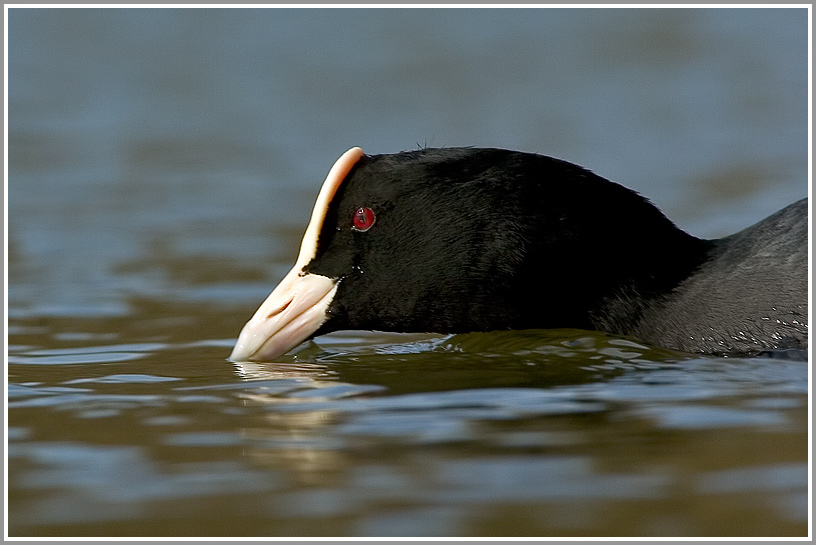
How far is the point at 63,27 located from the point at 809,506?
35.9ft

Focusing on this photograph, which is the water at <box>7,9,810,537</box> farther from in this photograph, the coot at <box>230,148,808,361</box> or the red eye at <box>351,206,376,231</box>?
the red eye at <box>351,206,376,231</box>

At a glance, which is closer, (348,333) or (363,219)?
(363,219)

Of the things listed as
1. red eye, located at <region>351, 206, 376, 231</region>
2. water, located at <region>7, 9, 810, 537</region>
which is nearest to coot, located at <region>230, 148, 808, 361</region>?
red eye, located at <region>351, 206, 376, 231</region>

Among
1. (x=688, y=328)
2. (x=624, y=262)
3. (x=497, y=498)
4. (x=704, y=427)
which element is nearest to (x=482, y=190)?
(x=624, y=262)

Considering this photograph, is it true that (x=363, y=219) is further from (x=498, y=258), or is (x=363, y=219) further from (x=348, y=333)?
(x=348, y=333)

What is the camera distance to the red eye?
15.3 ft

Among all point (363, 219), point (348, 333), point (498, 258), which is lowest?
point (348, 333)

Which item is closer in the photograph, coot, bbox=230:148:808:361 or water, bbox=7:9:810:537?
water, bbox=7:9:810:537

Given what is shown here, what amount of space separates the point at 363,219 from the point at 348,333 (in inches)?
41.0

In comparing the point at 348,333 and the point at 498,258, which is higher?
the point at 498,258

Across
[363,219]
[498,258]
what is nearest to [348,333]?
[363,219]

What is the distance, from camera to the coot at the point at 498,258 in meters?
4.62

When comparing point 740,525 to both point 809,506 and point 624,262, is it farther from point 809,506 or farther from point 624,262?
point 624,262

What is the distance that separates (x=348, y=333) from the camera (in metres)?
5.63
